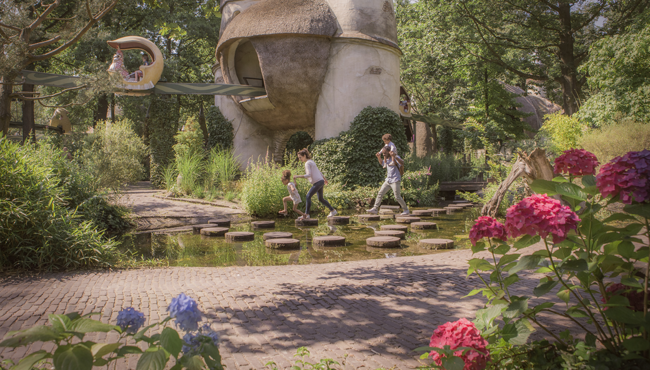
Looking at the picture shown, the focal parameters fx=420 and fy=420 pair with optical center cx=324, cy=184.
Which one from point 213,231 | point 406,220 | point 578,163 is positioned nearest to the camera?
point 578,163

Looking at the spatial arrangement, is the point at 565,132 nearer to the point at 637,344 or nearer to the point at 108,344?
the point at 637,344

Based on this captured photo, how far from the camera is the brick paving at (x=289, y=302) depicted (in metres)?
2.87

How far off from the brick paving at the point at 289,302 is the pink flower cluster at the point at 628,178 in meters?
1.51

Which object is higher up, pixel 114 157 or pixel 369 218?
pixel 114 157

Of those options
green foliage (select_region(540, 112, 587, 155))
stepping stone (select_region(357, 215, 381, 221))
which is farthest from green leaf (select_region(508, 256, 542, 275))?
green foliage (select_region(540, 112, 587, 155))

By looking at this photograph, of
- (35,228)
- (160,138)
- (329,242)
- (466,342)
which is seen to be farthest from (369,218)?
(160,138)

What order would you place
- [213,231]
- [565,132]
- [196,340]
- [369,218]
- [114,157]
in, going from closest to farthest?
[196,340] → [213,231] → [369,218] → [114,157] → [565,132]

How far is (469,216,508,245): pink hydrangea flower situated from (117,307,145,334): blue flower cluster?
1.67m

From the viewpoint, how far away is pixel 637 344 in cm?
184

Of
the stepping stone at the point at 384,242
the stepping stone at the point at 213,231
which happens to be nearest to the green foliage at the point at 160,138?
the stepping stone at the point at 213,231

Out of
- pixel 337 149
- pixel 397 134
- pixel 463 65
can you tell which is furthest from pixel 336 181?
pixel 463 65

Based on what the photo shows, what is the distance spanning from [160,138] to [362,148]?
9.49m

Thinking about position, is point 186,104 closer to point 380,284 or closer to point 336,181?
point 336,181

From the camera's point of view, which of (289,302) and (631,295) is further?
(289,302)
